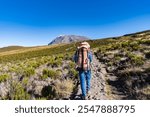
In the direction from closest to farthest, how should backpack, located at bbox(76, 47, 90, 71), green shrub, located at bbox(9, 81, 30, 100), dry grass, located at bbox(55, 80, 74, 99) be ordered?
backpack, located at bbox(76, 47, 90, 71) < green shrub, located at bbox(9, 81, 30, 100) < dry grass, located at bbox(55, 80, 74, 99)

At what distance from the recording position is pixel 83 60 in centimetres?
1110

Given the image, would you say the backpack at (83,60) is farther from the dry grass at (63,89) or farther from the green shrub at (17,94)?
the green shrub at (17,94)

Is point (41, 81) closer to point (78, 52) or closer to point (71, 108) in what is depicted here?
point (78, 52)

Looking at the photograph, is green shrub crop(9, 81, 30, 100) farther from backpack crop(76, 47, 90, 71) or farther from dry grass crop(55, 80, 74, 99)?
backpack crop(76, 47, 90, 71)

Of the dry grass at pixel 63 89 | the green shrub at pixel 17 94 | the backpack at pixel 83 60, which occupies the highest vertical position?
the backpack at pixel 83 60

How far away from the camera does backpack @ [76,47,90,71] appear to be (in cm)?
1109

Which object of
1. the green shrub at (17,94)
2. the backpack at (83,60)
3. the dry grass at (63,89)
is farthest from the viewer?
the dry grass at (63,89)

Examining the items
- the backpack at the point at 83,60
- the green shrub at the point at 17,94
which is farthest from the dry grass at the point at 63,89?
the backpack at the point at 83,60

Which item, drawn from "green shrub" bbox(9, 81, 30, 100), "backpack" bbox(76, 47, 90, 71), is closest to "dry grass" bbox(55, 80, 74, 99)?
"green shrub" bbox(9, 81, 30, 100)

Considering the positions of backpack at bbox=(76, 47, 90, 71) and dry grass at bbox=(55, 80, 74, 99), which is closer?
backpack at bbox=(76, 47, 90, 71)

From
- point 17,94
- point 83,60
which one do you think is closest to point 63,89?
point 17,94

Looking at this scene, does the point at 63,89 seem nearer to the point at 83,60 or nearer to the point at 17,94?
the point at 17,94

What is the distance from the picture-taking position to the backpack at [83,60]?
11086mm

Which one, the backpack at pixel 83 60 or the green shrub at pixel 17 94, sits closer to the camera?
the backpack at pixel 83 60
